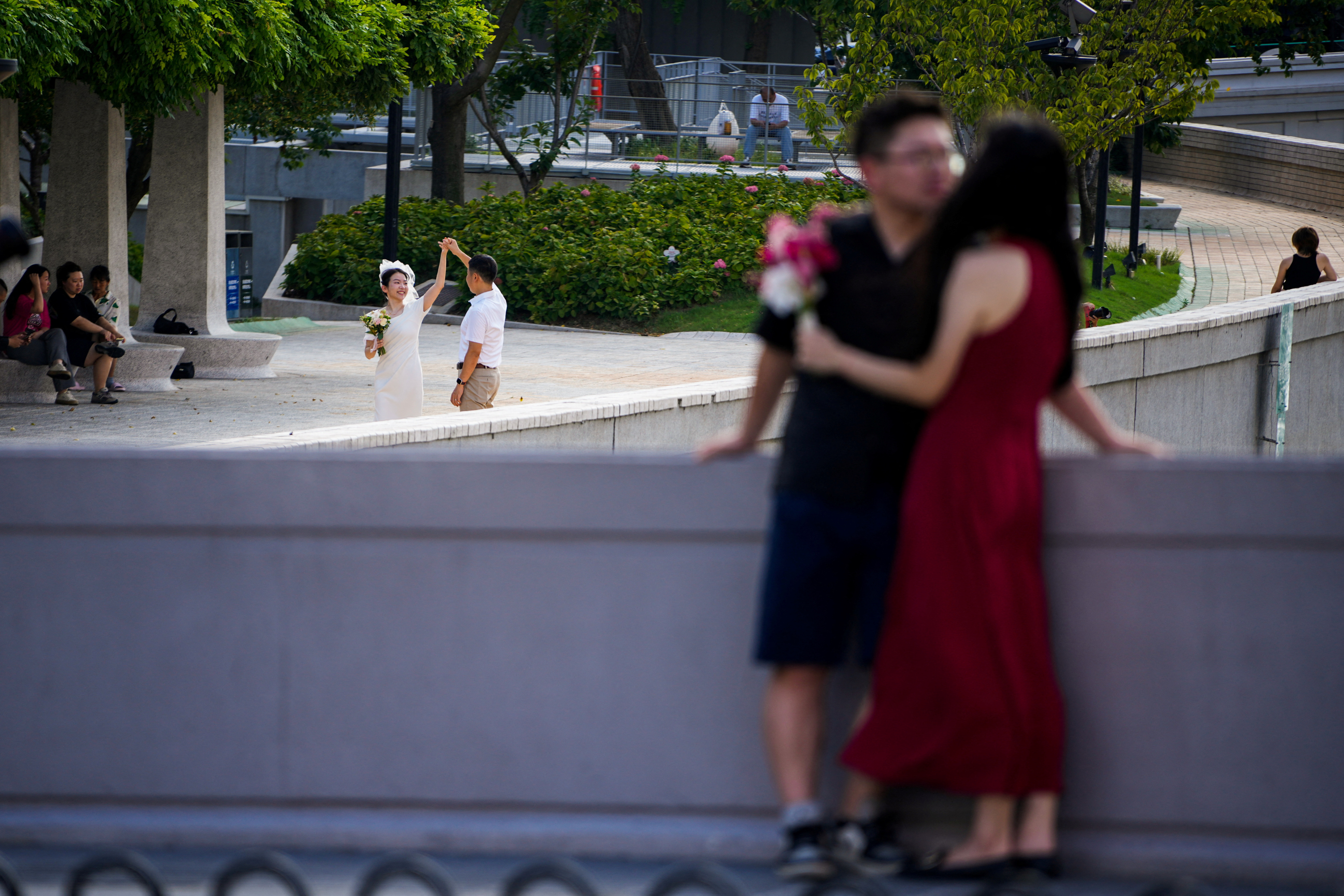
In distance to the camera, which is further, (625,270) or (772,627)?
(625,270)

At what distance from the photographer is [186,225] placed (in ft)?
54.3

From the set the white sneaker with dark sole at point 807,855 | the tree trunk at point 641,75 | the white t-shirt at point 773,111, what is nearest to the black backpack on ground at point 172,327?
the white sneaker with dark sole at point 807,855

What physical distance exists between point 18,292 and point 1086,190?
1524cm

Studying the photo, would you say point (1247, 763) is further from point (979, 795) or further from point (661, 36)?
point (661, 36)

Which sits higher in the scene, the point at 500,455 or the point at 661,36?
the point at 661,36

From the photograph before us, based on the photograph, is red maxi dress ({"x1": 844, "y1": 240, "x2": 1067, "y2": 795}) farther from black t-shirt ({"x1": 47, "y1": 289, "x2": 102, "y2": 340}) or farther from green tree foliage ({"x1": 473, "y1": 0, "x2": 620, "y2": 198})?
green tree foliage ({"x1": 473, "y1": 0, "x2": 620, "y2": 198})

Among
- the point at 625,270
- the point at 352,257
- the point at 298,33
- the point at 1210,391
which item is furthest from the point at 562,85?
the point at 1210,391

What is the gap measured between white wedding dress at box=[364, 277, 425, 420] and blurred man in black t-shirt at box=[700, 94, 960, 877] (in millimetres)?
7227

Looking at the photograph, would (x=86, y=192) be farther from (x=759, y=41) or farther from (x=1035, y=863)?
(x=759, y=41)

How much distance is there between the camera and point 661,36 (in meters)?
46.9

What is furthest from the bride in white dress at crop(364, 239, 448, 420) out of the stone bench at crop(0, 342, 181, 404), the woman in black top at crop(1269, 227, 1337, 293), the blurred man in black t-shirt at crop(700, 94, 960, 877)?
the woman in black top at crop(1269, 227, 1337, 293)

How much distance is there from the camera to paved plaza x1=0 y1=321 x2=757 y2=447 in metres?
12.2

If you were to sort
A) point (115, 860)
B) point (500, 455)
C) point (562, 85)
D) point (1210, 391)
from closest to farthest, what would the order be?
point (115, 860) < point (500, 455) < point (1210, 391) < point (562, 85)

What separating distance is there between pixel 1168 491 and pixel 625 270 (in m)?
18.2
